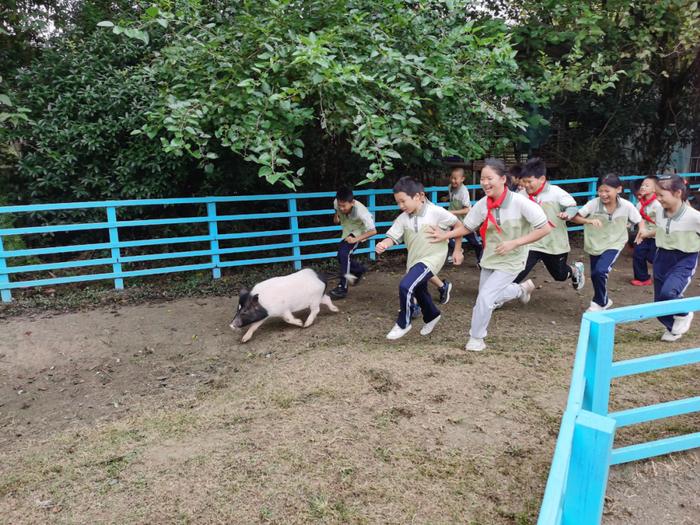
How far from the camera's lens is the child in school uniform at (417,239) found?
4664 mm

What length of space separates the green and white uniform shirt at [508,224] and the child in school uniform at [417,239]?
0.70 feet

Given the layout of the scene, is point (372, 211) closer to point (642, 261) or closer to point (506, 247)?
point (642, 261)

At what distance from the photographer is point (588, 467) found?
4.13 ft

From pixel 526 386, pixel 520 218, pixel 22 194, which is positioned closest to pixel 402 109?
pixel 520 218

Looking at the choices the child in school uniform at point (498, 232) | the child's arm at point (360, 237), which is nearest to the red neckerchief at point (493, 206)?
the child in school uniform at point (498, 232)

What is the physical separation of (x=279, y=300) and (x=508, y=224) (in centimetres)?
233

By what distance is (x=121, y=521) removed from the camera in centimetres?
251

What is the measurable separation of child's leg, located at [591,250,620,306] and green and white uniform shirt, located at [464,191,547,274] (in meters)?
1.40

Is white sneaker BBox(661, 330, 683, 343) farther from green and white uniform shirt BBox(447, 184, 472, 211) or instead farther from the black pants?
green and white uniform shirt BBox(447, 184, 472, 211)

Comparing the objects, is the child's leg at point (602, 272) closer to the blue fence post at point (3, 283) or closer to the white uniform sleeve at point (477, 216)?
the white uniform sleeve at point (477, 216)

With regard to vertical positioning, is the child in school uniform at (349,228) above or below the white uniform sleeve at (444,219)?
below

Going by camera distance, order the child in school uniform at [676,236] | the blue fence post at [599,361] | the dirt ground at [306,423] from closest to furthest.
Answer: the blue fence post at [599,361] → the dirt ground at [306,423] → the child in school uniform at [676,236]

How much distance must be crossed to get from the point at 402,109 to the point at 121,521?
4.36 metres

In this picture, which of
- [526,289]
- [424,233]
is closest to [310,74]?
[424,233]
